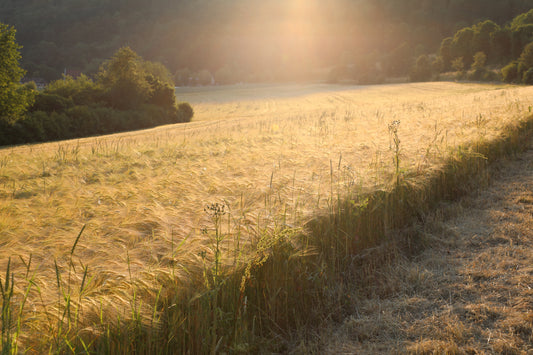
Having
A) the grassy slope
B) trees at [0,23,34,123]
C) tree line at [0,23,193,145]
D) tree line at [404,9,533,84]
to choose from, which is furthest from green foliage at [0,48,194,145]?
tree line at [404,9,533,84]

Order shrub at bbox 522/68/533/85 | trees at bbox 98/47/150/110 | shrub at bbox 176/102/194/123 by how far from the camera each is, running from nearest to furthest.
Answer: trees at bbox 98/47/150/110 < shrub at bbox 176/102/194/123 < shrub at bbox 522/68/533/85

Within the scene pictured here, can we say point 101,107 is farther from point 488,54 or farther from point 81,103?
point 488,54

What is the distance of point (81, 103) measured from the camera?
1217 inches

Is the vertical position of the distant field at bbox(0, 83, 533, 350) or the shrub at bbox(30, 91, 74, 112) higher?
the shrub at bbox(30, 91, 74, 112)

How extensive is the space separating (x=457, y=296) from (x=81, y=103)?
35366 mm

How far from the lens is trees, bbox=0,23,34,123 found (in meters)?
19.8

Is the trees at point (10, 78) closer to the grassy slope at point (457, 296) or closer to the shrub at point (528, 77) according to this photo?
the grassy slope at point (457, 296)

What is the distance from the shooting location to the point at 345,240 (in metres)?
3.20

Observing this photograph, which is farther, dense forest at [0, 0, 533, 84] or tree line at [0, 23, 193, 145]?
dense forest at [0, 0, 533, 84]

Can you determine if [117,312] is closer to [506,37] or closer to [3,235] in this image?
[3,235]

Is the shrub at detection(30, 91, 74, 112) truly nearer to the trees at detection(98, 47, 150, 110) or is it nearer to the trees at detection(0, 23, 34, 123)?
the trees at detection(0, 23, 34, 123)

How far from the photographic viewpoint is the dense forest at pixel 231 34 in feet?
272

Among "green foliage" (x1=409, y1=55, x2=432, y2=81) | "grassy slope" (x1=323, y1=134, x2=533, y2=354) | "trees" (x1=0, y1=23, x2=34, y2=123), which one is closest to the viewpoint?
"grassy slope" (x1=323, y1=134, x2=533, y2=354)

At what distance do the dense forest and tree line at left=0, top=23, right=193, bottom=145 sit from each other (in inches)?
1963
